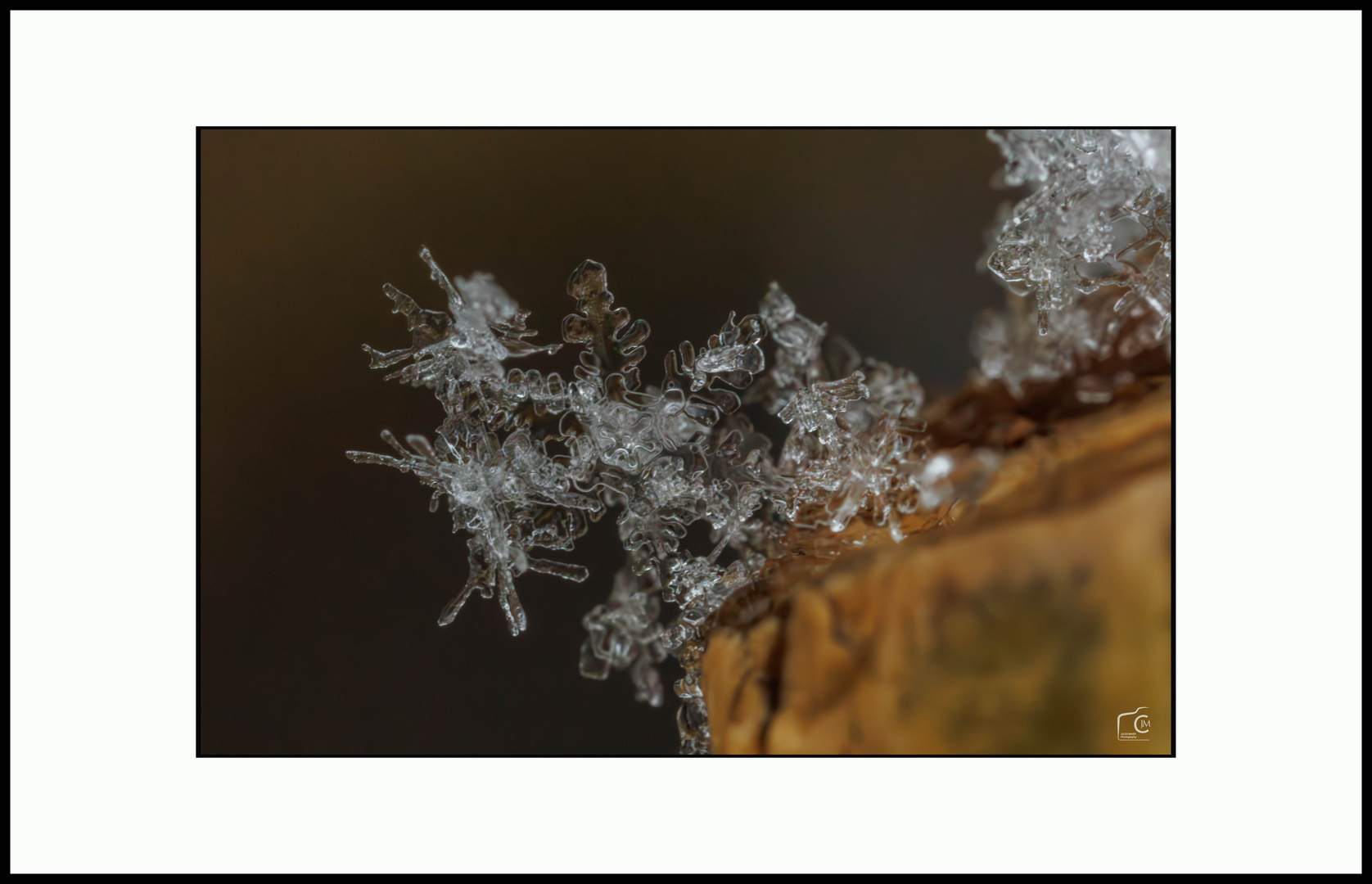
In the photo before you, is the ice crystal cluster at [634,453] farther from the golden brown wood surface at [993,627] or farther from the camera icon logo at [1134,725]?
the camera icon logo at [1134,725]

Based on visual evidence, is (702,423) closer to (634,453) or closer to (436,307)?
(634,453)

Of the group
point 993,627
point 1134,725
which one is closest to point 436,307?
point 993,627

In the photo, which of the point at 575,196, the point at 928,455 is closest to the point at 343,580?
the point at 575,196

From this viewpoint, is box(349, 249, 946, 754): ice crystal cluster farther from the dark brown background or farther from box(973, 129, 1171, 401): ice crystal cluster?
box(973, 129, 1171, 401): ice crystal cluster
